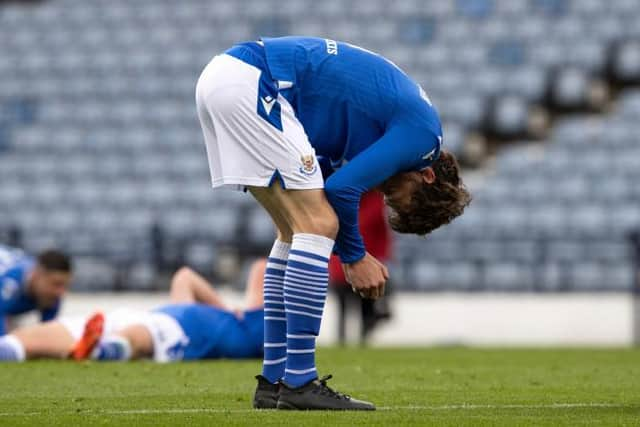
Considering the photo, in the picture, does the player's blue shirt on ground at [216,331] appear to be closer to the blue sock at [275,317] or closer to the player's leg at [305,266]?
the blue sock at [275,317]

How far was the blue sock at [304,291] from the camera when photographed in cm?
516

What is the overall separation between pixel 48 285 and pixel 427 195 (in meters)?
4.64

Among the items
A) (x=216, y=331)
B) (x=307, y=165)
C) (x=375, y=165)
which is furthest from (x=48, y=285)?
(x=375, y=165)

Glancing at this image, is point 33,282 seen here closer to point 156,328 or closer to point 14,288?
point 14,288

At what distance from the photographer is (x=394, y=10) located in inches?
869

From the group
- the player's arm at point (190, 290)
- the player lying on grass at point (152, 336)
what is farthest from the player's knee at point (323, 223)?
the player's arm at point (190, 290)

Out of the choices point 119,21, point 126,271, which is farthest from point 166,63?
point 126,271

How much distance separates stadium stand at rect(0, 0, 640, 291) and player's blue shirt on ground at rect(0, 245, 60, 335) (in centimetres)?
565

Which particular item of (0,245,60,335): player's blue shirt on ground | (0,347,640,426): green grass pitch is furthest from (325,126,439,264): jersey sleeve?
(0,245,60,335): player's blue shirt on ground

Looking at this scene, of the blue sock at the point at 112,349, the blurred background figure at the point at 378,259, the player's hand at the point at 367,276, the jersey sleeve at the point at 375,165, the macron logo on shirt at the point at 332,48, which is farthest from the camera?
the blurred background figure at the point at 378,259

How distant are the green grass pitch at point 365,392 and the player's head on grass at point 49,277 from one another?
75cm

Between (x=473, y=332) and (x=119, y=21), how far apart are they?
11.1 metres

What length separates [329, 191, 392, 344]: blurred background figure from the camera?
12.2 metres

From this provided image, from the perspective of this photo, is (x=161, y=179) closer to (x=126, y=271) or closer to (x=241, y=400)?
(x=126, y=271)
